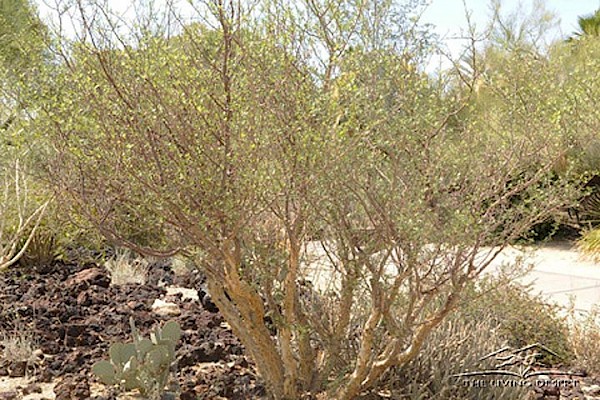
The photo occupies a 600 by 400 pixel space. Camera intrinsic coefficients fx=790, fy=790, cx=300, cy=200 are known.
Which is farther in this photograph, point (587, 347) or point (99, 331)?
point (99, 331)

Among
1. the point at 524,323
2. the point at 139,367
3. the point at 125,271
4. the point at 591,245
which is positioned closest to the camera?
the point at 139,367

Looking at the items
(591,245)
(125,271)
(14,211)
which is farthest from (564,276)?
(14,211)

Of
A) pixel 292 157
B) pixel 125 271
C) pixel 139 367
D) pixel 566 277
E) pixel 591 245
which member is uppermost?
pixel 292 157

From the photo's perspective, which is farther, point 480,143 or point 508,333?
point 508,333

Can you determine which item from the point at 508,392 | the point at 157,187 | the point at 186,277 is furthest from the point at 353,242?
the point at 186,277

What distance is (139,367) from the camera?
14.0ft

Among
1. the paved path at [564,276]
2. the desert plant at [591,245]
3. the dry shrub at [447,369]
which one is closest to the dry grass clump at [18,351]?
the paved path at [564,276]

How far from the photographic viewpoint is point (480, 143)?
166 inches

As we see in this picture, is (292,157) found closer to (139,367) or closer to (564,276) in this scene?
(139,367)

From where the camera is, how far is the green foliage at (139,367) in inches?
168

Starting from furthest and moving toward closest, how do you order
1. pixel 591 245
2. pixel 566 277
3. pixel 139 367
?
pixel 591 245
pixel 566 277
pixel 139 367

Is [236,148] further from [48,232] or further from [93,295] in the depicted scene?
[48,232]

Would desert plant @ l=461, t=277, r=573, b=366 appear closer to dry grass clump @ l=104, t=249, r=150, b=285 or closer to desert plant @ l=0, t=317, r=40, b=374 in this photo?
desert plant @ l=0, t=317, r=40, b=374

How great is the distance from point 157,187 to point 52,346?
2.59 m
